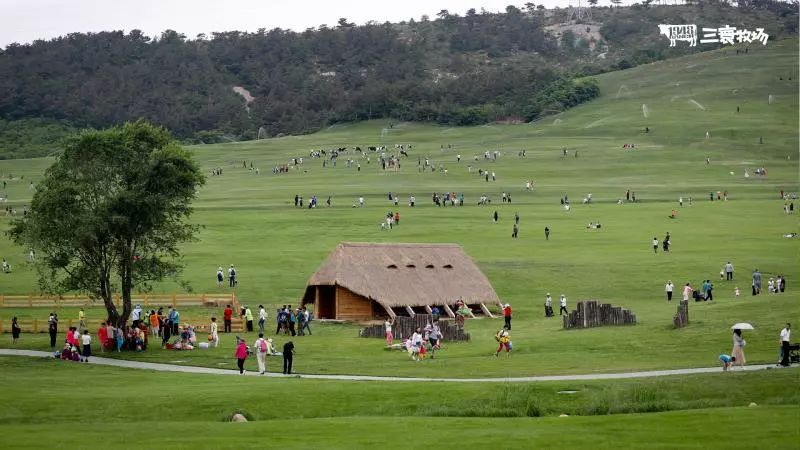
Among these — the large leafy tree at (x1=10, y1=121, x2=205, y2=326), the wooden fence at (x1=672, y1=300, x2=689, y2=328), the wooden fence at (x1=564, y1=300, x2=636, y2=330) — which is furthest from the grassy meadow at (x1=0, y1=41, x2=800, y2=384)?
the large leafy tree at (x1=10, y1=121, x2=205, y2=326)

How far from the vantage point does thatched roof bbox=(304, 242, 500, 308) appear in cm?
6212

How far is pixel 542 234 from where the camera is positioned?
3546 inches

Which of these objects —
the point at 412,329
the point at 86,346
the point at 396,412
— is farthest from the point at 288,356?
the point at 412,329

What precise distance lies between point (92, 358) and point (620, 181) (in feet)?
297

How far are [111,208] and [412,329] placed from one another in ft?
44.3

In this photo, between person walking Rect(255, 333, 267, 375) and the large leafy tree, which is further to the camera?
the large leafy tree

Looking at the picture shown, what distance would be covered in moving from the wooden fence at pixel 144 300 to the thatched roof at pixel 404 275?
14.9ft

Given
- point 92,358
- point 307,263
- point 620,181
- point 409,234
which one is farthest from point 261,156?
point 92,358

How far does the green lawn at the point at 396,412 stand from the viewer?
24.6m

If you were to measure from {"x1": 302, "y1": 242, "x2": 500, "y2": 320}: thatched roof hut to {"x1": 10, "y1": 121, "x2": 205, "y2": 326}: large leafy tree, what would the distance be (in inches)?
397

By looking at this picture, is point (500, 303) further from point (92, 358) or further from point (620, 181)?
point (620, 181)

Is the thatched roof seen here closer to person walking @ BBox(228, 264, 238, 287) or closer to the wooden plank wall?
the wooden plank wall

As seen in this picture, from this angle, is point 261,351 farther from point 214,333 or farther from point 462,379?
point 214,333

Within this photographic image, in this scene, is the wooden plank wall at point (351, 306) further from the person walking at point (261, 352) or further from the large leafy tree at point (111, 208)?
the person walking at point (261, 352)
